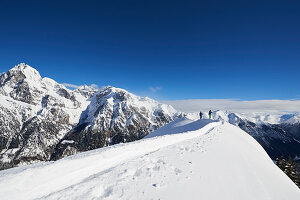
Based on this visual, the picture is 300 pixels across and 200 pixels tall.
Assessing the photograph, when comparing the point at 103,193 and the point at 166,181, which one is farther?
the point at 166,181

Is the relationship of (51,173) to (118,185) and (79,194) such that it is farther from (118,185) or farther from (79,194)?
(118,185)

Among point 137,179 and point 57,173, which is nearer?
point 57,173

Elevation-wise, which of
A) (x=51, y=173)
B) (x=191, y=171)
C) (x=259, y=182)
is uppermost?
(x=51, y=173)

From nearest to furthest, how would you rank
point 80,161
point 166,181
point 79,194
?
point 79,194, point 166,181, point 80,161

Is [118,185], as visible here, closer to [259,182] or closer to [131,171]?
[131,171]

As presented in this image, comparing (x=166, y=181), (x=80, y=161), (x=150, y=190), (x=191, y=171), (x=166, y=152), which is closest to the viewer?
(x=150, y=190)

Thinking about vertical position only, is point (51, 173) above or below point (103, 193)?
above

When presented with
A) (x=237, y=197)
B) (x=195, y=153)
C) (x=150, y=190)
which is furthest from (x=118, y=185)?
(x=195, y=153)

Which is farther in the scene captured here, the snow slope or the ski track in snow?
the snow slope

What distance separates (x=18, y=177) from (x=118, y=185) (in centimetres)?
315

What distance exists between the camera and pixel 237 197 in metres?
5.49

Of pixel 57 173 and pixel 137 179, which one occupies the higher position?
pixel 57 173

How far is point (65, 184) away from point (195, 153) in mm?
7230

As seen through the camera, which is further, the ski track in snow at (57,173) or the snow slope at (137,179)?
the snow slope at (137,179)
